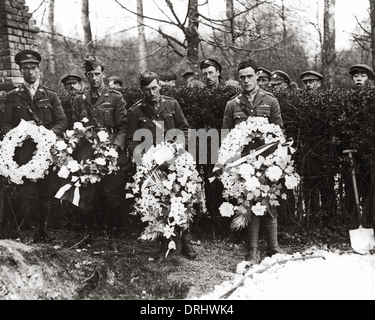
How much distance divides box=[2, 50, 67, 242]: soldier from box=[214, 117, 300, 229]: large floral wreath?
82.9 inches

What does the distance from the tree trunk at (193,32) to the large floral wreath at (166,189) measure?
579cm

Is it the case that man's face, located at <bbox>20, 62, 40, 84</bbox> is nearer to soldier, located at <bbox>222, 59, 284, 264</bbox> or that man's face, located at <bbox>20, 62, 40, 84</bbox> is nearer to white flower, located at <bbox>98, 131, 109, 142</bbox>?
white flower, located at <bbox>98, 131, 109, 142</bbox>

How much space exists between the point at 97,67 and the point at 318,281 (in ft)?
10.9

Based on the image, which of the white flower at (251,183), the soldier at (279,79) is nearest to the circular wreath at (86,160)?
the white flower at (251,183)

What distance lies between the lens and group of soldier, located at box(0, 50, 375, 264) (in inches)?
189

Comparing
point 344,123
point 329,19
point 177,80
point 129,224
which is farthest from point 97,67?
point 329,19

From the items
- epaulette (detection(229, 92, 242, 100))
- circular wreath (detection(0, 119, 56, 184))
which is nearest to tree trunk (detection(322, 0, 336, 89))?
epaulette (detection(229, 92, 242, 100))

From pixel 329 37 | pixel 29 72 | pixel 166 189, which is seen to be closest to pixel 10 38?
pixel 29 72

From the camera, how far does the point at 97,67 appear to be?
5.13 m

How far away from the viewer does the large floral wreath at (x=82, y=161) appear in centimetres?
502

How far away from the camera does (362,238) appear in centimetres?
498

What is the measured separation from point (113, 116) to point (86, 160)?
625 millimetres

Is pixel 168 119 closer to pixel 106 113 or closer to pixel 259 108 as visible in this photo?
pixel 106 113

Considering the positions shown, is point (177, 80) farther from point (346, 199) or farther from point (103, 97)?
point (346, 199)
